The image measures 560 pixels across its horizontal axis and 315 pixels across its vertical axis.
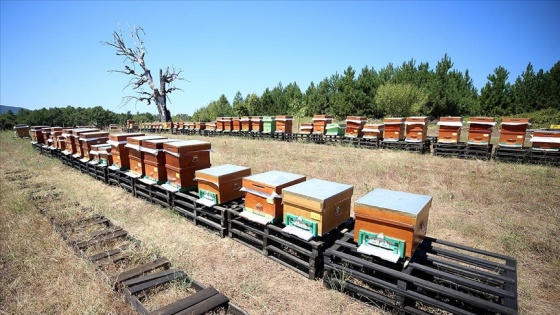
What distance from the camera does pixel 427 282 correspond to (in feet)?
11.8

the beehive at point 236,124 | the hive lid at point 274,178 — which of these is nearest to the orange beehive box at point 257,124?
the beehive at point 236,124

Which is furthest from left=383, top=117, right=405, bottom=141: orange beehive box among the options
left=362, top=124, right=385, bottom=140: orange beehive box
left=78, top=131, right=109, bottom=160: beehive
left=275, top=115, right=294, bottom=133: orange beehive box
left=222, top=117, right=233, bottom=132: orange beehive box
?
left=222, top=117, right=233, bottom=132: orange beehive box

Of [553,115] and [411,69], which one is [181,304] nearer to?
[553,115]

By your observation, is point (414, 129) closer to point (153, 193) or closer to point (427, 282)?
point (427, 282)

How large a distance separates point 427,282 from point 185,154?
5927 mm

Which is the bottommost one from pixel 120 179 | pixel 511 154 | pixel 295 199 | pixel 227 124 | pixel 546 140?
pixel 120 179

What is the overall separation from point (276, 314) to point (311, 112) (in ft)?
168

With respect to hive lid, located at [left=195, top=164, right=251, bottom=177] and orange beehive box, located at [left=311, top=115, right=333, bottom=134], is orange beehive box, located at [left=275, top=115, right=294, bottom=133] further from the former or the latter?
hive lid, located at [left=195, top=164, right=251, bottom=177]

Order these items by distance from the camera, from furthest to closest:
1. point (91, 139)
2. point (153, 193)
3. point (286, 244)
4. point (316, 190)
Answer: point (91, 139) < point (153, 193) < point (286, 244) < point (316, 190)

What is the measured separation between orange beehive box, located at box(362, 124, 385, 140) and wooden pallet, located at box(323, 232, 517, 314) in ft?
43.5

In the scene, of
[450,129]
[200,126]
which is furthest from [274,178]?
[200,126]

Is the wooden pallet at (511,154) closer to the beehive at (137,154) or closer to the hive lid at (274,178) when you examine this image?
the hive lid at (274,178)

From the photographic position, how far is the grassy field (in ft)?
Result: 13.9

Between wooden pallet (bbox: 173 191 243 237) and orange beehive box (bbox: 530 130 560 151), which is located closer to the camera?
wooden pallet (bbox: 173 191 243 237)
